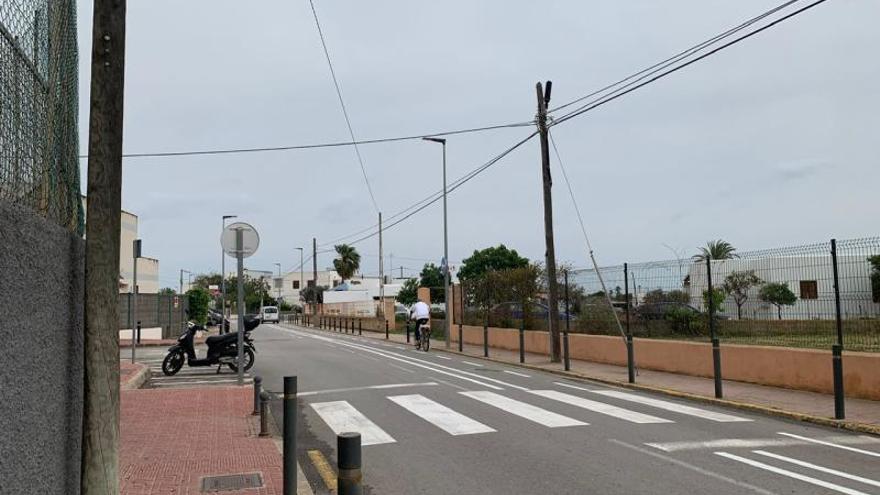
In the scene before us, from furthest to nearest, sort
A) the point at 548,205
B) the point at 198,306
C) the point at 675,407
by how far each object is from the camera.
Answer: the point at 198,306
the point at 548,205
the point at 675,407

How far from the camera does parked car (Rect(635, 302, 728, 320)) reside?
16.2 metres

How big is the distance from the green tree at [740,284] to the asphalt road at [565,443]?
3342 millimetres

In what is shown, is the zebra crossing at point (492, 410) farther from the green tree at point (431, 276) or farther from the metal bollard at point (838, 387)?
the green tree at point (431, 276)

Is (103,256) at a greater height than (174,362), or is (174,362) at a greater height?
(103,256)

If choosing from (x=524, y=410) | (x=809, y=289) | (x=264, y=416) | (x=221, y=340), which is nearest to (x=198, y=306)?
(x=221, y=340)

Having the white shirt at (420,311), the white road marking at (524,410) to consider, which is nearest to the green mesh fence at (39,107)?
the white road marking at (524,410)

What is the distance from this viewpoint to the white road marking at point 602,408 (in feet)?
32.3

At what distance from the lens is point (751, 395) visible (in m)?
11.9

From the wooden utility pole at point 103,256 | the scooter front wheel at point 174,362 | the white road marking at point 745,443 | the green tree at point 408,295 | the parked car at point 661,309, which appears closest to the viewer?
the wooden utility pole at point 103,256

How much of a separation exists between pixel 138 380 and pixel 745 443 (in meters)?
11.6

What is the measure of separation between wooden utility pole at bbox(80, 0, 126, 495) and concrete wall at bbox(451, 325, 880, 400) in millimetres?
11120

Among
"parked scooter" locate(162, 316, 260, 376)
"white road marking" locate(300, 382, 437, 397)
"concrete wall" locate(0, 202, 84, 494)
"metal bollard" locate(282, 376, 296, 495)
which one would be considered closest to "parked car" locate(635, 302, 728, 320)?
"white road marking" locate(300, 382, 437, 397)

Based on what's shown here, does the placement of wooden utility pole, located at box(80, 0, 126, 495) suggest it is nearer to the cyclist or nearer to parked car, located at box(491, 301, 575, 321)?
parked car, located at box(491, 301, 575, 321)

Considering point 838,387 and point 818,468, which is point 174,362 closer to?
point 838,387
